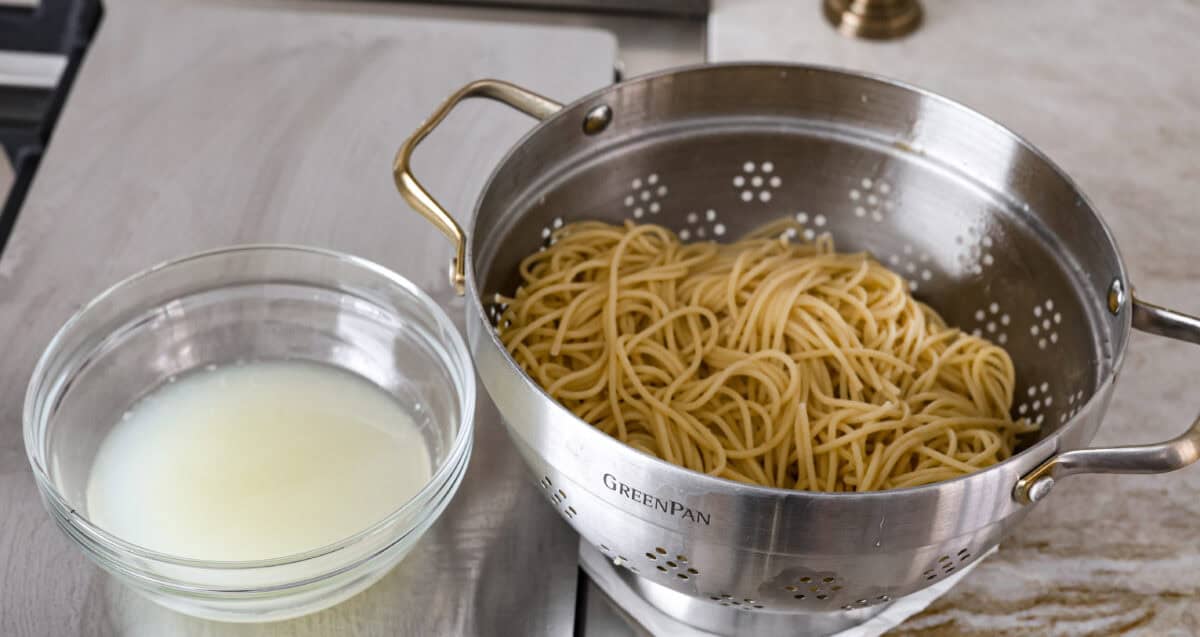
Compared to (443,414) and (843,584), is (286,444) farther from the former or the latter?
(843,584)

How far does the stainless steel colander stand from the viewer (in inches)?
28.3

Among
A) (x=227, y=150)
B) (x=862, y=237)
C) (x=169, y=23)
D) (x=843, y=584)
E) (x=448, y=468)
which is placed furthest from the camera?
(x=169, y=23)

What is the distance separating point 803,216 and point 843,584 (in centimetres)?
48

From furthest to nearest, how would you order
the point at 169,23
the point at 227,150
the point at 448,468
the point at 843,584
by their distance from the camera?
the point at 169,23
the point at 227,150
the point at 448,468
the point at 843,584

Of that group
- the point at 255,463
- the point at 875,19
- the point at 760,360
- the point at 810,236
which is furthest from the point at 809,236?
the point at 255,463

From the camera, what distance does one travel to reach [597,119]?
1.01m

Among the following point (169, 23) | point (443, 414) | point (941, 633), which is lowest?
point (941, 633)

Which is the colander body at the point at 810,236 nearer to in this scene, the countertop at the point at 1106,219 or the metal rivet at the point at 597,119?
the metal rivet at the point at 597,119

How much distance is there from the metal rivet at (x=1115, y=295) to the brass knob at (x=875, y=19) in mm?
693

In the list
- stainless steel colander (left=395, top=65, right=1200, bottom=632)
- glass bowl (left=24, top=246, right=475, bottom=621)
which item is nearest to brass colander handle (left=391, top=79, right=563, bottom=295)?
stainless steel colander (left=395, top=65, right=1200, bottom=632)

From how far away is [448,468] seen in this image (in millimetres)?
867

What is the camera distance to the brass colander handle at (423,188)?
836 millimetres

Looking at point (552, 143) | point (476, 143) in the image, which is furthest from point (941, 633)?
point (476, 143)

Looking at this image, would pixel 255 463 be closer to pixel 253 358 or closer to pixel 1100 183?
Result: pixel 253 358
